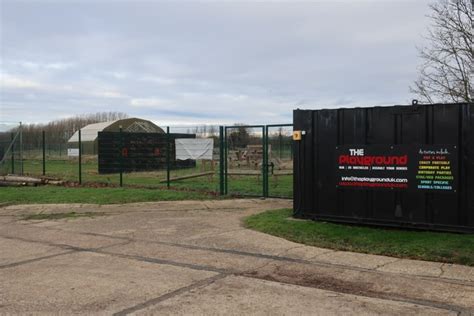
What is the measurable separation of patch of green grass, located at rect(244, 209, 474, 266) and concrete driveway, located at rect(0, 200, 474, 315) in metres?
0.31

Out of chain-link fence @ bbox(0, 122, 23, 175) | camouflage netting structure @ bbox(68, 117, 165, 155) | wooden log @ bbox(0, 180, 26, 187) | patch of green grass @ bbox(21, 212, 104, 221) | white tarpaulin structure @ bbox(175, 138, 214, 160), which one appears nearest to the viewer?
patch of green grass @ bbox(21, 212, 104, 221)

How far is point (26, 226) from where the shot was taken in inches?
416

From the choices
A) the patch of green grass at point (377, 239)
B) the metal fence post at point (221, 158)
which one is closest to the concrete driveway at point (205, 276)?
the patch of green grass at point (377, 239)

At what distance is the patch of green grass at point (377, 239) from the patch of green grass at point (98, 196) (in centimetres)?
473

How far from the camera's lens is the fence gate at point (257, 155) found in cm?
1377

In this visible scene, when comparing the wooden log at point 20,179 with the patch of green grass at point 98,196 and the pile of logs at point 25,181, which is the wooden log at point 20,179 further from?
the patch of green grass at point 98,196

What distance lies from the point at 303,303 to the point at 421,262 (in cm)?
255

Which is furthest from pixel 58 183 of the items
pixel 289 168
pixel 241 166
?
pixel 289 168

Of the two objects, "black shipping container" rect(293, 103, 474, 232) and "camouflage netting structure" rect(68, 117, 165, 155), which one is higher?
"camouflage netting structure" rect(68, 117, 165, 155)

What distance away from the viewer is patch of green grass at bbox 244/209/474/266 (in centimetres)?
737

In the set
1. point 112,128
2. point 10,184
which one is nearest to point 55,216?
point 10,184

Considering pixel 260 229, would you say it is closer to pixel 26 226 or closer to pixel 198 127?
pixel 26 226

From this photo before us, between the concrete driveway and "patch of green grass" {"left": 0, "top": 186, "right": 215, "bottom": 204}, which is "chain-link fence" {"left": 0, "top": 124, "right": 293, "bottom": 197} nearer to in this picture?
"patch of green grass" {"left": 0, "top": 186, "right": 215, "bottom": 204}

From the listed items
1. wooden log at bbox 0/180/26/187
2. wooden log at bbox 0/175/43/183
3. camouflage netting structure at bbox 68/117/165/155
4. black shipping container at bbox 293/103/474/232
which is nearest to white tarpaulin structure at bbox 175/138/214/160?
black shipping container at bbox 293/103/474/232
